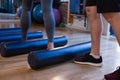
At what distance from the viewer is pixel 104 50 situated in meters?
2.15

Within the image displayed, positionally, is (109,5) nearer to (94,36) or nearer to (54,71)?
(94,36)

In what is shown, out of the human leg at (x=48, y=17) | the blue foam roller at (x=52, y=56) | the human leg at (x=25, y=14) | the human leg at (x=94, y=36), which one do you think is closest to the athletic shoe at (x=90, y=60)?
the human leg at (x=94, y=36)

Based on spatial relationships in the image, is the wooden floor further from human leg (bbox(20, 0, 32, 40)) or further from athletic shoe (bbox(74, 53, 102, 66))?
human leg (bbox(20, 0, 32, 40))

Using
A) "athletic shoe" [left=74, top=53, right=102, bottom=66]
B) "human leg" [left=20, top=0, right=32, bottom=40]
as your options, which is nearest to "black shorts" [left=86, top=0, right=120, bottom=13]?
"athletic shoe" [left=74, top=53, right=102, bottom=66]

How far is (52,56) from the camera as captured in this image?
58.9 inches

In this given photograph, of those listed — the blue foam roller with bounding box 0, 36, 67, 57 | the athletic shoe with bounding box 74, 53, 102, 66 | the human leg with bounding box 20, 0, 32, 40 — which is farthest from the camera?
the human leg with bounding box 20, 0, 32, 40

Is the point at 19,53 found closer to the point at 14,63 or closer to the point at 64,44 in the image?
the point at 14,63

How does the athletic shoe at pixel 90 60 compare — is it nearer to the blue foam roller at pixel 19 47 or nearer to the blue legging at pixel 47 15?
the blue legging at pixel 47 15

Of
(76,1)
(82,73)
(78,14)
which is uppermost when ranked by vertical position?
(76,1)

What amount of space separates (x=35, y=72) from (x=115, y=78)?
0.56 meters

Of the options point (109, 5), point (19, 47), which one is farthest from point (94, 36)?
point (19, 47)

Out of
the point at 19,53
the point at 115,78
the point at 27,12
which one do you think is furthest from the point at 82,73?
the point at 27,12

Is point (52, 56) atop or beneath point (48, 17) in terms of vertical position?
beneath

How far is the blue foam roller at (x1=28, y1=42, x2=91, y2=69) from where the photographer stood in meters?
1.41
